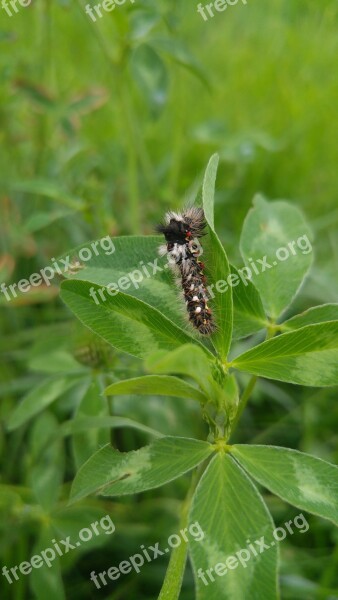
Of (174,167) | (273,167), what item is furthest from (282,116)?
(174,167)

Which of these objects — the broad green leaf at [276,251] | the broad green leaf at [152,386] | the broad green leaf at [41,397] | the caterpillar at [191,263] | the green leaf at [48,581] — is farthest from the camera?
the broad green leaf at [41,397]

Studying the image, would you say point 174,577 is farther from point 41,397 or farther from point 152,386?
point 41,397

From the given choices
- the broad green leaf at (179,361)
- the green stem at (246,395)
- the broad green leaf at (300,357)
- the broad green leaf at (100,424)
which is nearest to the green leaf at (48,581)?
the broad green leaf at (100,424)

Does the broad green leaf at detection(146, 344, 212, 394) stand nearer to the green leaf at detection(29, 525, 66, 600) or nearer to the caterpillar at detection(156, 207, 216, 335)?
the caterpillar at detection(156, 207, 216, 335)

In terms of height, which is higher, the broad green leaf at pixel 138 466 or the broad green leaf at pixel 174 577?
the broad green leaf at pixel 138 466

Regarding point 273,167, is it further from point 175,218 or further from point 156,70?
point 175,218

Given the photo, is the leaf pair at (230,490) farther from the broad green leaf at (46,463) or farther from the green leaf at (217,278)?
the broad green leaf at (46,463)

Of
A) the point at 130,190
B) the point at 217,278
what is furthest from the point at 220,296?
the point at 130,190
